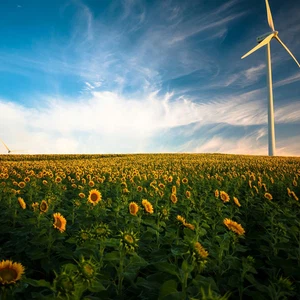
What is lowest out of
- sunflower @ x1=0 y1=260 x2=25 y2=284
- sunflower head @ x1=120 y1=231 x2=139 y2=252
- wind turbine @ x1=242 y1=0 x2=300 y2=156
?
sunflower @ x1=0 y1=260 x2=25 y2=284

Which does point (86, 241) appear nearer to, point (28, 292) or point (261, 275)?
point (28, 292)

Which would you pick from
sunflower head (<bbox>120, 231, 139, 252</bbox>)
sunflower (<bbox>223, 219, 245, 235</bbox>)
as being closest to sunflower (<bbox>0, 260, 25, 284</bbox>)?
sunflower head (<bbox>120, 231, 139, 252</bbox>)

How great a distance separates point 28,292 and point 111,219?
260cm

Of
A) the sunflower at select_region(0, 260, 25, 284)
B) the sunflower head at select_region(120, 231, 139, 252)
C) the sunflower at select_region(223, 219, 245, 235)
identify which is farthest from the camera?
the sunflower at select_region(223, 219, 245, 235)

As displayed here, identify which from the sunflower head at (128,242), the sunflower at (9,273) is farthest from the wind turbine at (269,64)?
the sunflower at (9,273)

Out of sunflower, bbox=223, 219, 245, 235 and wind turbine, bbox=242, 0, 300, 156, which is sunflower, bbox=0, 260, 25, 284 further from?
wind turbine, bbox=242, 0, 300, 156

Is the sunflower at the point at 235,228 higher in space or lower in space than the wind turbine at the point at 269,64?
lower

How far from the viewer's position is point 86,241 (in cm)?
303

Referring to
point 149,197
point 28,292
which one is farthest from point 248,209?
point 28,292

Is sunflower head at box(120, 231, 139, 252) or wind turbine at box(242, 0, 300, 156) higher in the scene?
wind turbine at box(242, 0, 300, 156)

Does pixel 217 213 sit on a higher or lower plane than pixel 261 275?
higher

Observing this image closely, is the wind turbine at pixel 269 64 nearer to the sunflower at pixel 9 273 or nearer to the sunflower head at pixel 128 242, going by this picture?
the sunflower head at pixel 128 242

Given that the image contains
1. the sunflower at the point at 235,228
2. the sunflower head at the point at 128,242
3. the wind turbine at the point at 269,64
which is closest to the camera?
the sunflower head at the point at 128,242

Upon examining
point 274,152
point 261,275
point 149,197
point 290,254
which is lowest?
point 261,275
